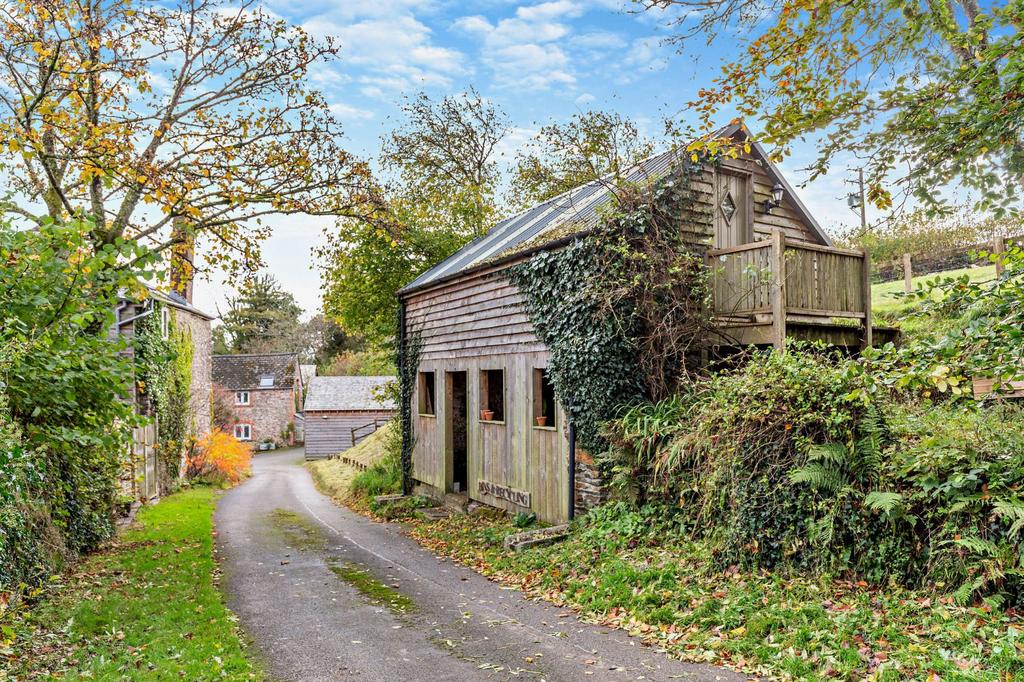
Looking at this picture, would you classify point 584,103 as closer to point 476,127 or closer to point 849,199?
point 476,127

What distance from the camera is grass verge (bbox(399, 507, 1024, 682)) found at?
5105 millimetres

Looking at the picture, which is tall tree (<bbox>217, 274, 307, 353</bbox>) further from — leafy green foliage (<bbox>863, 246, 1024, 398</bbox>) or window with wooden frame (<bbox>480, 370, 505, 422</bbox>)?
leafy green foliage (<bbox>863, 246, 1024, 398</bbox>)

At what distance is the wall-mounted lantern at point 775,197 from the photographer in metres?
12.9

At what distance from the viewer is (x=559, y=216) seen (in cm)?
1417

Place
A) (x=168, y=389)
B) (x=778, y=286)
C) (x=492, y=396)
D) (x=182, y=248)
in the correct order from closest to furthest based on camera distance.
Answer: (x=778, y=286)
(x=182, y=248)
(x=492, y=396)
(x=168, y=389)

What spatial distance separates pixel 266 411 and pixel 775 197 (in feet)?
146

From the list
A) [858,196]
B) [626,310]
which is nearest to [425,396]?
[626,310]

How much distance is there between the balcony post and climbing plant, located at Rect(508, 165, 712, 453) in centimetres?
105

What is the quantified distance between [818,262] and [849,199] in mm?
1688

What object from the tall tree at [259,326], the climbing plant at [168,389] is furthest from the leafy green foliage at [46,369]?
the tall tree at [259,326]

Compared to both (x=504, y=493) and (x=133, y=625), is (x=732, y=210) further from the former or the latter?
(x=133, y=625)

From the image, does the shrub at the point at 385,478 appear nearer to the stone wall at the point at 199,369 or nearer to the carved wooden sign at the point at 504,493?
the carved wooden sign at the point at 504,493

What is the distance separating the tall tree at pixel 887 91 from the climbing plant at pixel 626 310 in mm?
1866

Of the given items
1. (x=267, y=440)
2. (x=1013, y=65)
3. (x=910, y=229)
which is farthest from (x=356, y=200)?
(x=267, y=440)
